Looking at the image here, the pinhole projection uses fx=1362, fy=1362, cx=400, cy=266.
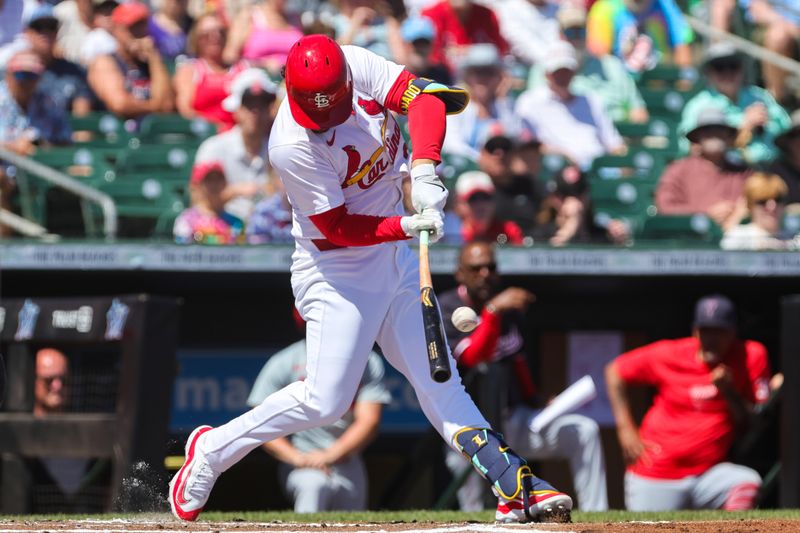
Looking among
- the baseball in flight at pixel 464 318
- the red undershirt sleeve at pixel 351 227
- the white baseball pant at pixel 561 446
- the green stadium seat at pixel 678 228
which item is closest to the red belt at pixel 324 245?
the red undershirt sleeve at pixel 351 227

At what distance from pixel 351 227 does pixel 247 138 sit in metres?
3.89

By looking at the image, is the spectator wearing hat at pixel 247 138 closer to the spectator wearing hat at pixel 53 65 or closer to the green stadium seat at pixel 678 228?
the spectator wearing hat at pixel 53 65

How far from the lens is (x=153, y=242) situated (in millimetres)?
6949

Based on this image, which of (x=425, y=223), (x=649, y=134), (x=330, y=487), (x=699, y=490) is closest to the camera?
(x=425, y=223)

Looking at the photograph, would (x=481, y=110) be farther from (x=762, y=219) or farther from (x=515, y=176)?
(x=762, y=219)

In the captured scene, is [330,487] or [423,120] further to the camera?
[330,487]

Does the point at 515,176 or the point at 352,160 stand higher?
the point at 352,160

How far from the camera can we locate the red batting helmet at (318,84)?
4090mm

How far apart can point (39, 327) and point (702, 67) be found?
5.36 meters

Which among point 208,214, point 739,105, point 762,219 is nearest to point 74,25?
point 208,214

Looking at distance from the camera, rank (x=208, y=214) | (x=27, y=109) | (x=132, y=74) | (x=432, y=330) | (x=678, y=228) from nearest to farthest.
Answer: (x=432, y=330), (x=208, y=214), (x=678, y=228), (x=27, y=109), (x=132, y=74)

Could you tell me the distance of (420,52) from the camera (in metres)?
9.13

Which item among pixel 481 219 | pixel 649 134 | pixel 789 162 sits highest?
pixel 649 134

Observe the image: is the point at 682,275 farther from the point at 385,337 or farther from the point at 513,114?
the point at 385,337
